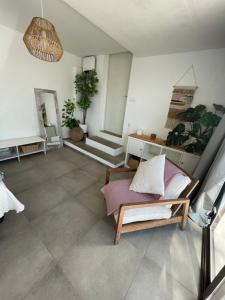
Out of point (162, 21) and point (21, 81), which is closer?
point (162, 21)

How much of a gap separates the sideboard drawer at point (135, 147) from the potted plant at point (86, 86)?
1841 mm

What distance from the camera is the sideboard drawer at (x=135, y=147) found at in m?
2.88

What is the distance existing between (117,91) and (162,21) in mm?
2058

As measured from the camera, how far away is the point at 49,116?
3641 mm

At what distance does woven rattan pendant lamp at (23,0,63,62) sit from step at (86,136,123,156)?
218 centimetres

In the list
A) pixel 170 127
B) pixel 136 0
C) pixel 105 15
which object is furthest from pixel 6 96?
pixel 170 127

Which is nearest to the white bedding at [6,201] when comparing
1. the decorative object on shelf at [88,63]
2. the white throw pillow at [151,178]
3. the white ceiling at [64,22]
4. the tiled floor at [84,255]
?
the tiled floor at [84,255]

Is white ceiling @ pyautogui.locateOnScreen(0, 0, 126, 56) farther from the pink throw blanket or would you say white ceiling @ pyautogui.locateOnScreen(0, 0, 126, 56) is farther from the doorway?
the pink throw blanket

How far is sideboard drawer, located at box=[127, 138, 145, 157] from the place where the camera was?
9.45 ft

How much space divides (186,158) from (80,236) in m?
1.94

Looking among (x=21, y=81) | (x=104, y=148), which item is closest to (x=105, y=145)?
(x=104, y=148)

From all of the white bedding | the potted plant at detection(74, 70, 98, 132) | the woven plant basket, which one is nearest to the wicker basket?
the woven plant basket

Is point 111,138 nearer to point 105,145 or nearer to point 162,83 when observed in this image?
point 105,145

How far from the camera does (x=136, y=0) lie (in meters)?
1.40
